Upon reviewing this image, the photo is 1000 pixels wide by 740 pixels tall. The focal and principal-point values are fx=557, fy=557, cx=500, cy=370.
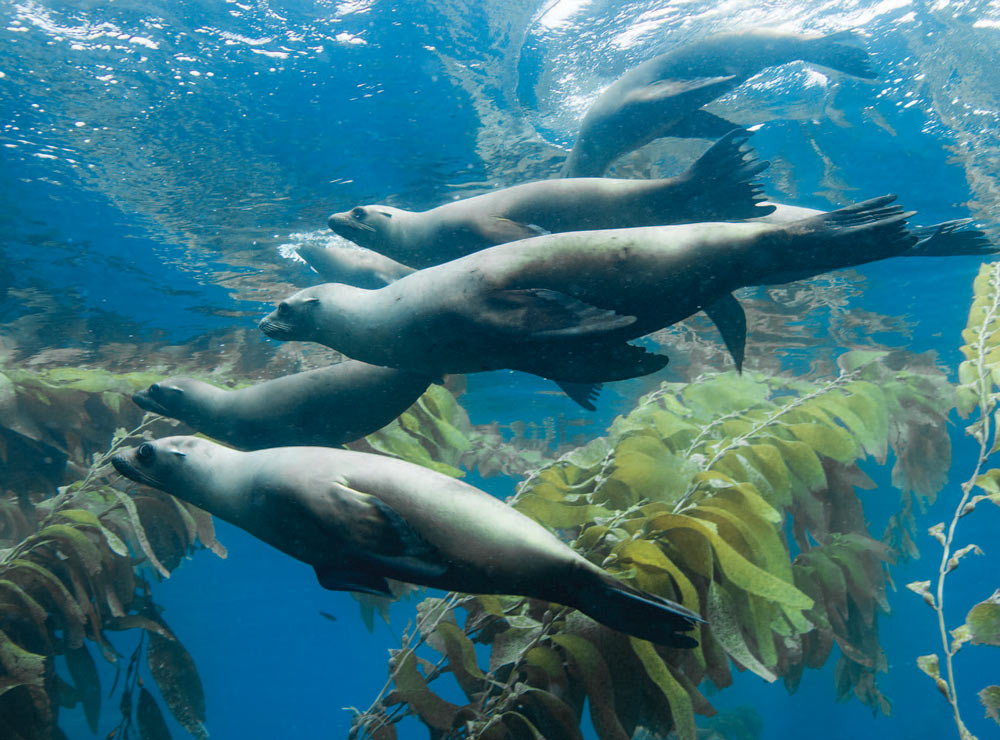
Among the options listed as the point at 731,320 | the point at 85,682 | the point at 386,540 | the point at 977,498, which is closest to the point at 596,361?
the point at 731,320

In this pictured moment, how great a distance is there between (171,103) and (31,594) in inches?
211

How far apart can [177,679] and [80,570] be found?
1382 millimetres

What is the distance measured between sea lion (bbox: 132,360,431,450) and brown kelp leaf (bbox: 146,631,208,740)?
3051 mm

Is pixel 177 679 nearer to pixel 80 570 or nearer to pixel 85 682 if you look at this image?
pixel 85 682

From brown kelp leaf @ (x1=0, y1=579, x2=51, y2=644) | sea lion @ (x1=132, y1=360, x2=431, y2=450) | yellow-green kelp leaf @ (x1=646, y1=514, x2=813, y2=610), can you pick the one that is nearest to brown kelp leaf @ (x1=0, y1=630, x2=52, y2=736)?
brown kelp leaf @ (x1=0, y1=579, x2=51, y2=644)

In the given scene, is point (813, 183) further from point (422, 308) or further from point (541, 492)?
point (422, 308)

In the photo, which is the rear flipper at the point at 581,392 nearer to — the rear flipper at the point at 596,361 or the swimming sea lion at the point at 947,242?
the rear flipper at the point at 596,361

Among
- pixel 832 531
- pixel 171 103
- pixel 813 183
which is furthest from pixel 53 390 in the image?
pixel 813 183

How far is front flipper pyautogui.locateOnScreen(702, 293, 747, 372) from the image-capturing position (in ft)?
8.98

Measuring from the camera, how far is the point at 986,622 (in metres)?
2.29

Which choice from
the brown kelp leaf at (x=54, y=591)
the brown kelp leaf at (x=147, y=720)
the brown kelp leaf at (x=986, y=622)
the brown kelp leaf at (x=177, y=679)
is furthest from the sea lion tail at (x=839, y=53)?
the brown kelp leaf at (x=147, y=720)

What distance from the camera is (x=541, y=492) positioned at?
3625 mm

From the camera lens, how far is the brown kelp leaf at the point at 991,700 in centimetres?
217

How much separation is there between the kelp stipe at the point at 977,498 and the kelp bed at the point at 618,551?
2 cm
